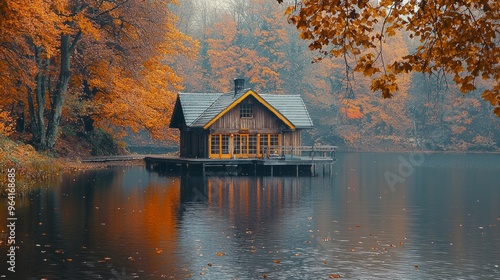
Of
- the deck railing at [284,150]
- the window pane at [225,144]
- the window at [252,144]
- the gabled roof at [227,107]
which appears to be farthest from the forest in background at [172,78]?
the window at [252,144]

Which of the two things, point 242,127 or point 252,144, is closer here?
point 242,127

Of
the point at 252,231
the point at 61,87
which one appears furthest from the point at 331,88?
the point at 252,231

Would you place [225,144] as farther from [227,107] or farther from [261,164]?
[261,164]

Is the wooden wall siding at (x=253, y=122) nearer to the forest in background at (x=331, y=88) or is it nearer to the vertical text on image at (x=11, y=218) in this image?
the vertical text on image at (x=11, y=218)

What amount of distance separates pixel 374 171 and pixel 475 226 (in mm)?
33223

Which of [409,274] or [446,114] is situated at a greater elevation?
[446,114]

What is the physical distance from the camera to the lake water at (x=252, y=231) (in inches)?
745

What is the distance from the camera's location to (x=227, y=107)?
5538 centimetres

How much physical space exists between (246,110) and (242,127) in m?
1.30

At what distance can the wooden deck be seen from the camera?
5366 cm

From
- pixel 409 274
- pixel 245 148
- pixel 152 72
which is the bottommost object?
pixel 409 274

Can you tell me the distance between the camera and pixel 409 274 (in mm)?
18422

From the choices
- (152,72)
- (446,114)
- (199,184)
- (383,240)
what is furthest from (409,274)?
(446,114)

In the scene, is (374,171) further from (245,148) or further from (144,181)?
(144,181)
